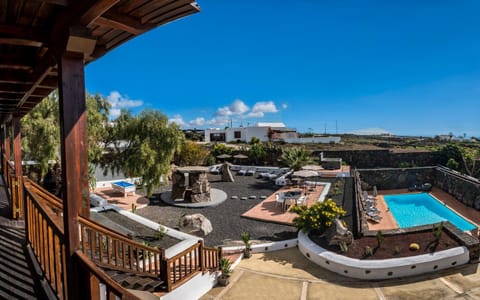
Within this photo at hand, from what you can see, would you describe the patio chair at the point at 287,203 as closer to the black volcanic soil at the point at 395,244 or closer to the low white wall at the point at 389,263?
the black volcanic soil at the point at 395,244

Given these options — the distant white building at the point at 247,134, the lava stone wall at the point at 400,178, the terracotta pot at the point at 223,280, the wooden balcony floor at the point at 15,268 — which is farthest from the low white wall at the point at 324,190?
the distant white building at the point at 247,134


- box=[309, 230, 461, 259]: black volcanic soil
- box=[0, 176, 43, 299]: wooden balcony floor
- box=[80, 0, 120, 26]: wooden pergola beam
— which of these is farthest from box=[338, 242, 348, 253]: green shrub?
box=[80, 0, 120, 26]: wooden pergola beam

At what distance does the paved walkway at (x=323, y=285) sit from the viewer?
6773mm

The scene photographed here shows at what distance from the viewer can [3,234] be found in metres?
4.49

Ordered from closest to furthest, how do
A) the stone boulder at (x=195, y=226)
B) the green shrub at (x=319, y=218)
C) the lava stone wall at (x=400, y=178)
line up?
1. the green shrub at (x=319, y=218)
2. the stone boulder at (x=195, y=226)
3. the lava stone wall at (x=400, y=178)

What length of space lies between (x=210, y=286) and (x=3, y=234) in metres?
4.61

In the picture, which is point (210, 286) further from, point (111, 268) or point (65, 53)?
point (65, 53)

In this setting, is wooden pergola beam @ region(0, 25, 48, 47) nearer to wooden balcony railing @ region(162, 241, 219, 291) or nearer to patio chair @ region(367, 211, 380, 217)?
wooden balcony railing @ region(162, 241, 219, 291)

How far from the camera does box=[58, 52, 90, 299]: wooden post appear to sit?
2.00m

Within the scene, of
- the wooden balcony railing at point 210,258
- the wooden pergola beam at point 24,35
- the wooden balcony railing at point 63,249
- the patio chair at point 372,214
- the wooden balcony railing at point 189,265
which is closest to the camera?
the wooden balcony railing at point 63,249

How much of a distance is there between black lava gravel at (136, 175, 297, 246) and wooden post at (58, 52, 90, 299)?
7.63 meters

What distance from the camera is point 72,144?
204cm

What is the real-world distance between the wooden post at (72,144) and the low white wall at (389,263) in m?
7.69

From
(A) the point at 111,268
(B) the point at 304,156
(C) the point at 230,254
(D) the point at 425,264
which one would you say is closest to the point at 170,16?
(A) the point at 111,268
